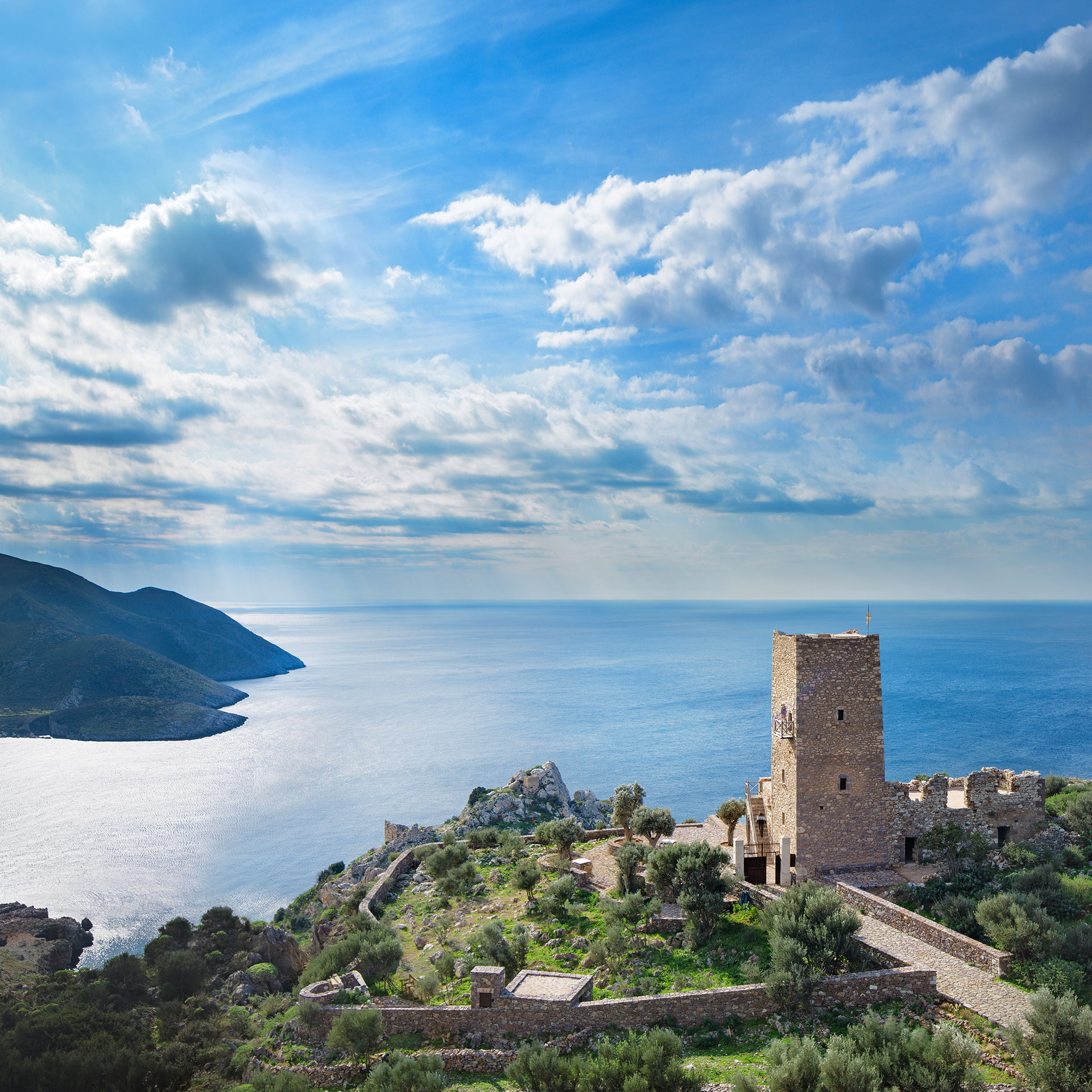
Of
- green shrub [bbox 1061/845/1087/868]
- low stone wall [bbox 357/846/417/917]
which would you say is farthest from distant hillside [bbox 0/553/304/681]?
green shrub [bbox 1061/845/1087/868]

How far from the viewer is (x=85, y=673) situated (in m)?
112

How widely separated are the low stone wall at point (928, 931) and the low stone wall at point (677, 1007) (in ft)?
5.46

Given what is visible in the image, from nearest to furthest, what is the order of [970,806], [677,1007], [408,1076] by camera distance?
[408,1076]
[677,1007]
[970,806]

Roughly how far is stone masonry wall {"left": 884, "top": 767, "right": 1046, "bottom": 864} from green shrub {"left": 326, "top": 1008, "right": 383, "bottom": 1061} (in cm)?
1658

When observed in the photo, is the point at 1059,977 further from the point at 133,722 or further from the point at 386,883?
the point at 133,722

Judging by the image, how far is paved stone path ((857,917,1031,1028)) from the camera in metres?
15.6

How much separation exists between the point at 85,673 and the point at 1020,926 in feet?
425

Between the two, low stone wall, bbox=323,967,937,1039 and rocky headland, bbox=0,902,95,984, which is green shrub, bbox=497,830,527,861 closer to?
low stone wall, bbox=323,967,937,1039

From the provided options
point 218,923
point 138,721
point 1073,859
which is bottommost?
point 218,923

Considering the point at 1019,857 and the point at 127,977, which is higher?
the point at 1019,857

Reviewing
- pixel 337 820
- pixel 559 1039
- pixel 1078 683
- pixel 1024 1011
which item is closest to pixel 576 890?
pixel 559 1039

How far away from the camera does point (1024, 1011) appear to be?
14977 mm

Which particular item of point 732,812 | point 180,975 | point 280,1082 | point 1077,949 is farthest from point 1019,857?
point 180,975

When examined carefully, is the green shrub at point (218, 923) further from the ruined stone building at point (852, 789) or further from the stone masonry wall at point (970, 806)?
the stone masonry wall at point (970, 806)
